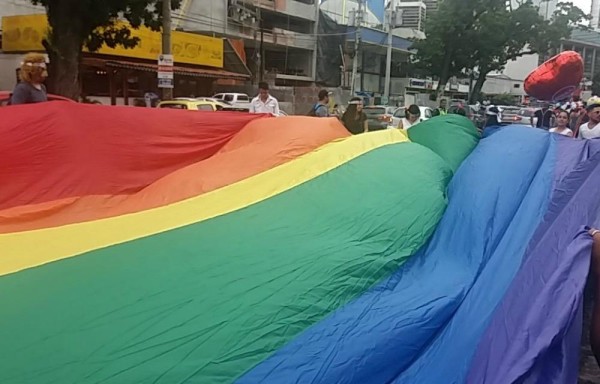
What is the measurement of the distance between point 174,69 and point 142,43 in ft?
4.83

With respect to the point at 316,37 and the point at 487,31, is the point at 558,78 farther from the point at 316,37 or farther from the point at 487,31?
the point at 316,37

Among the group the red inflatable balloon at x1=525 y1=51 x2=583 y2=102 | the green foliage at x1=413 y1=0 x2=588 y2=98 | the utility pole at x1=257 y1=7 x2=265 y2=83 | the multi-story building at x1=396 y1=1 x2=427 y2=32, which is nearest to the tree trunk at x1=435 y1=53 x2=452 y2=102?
the green foliage at x1=413 y1=0 x2=588 y2=98

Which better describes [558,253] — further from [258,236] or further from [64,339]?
[64,339]

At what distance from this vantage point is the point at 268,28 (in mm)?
34812

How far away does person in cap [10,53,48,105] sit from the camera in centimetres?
496

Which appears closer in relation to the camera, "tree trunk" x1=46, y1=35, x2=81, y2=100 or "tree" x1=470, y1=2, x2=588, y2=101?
"tree trunk" x1=46, y1=35, x2=81, y2=100

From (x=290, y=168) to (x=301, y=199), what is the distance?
24.9 inches

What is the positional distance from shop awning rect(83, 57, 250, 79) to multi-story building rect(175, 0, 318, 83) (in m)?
3.37

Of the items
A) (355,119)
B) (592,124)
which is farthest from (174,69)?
(592,124)

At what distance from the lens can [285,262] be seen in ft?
8.59

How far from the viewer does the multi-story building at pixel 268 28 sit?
2812 cm

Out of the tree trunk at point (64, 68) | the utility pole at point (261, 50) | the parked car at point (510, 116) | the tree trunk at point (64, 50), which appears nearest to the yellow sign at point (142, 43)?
the tree trunk at point (64, 50)

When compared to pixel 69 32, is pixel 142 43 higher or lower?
higher

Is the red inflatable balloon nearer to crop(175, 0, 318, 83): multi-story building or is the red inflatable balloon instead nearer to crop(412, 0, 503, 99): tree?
crop(175, 0, 318, 83): multi-story building
